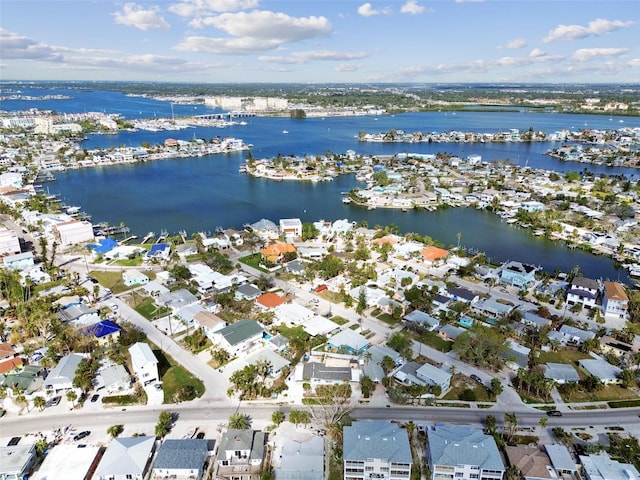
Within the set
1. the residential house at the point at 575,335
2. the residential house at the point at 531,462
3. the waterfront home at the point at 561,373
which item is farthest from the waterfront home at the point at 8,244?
the residential house at the point at 575,335

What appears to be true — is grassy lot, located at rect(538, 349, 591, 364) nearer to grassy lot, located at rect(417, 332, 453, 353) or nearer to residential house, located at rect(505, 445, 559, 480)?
grassy lot, located at rect(417, 332, 453, 353)

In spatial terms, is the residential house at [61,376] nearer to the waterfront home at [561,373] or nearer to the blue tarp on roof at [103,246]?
the blue tarp on roof at [103,246]

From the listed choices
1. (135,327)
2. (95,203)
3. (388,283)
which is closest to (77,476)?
(135,327)

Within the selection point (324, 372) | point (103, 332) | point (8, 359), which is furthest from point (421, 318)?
point (8, 359)

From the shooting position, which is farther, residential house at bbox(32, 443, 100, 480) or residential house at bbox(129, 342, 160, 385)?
residential house at bbox(129, 342, 160, 385)

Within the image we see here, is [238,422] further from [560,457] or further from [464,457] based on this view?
[560,457]

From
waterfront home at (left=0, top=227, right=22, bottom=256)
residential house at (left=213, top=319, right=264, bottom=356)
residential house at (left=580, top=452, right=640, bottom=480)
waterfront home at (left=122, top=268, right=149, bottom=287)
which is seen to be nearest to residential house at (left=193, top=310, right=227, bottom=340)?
residential house at (left=213, top=319, right=264, bottom=356)

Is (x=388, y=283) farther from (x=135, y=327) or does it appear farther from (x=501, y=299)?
(x=135, y=327)
